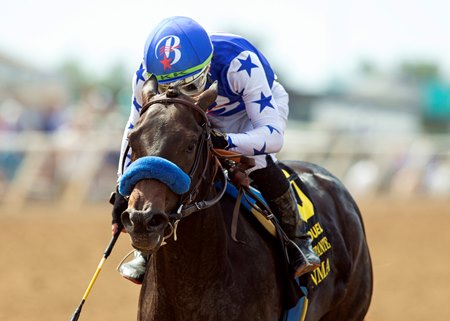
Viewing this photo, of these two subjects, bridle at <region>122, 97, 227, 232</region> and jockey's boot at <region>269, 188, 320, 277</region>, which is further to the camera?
jockey's boot at <region>269, 188, 320, 277</region>

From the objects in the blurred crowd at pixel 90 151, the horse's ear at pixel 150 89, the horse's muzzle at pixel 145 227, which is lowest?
the blurred crowd at pixel 90 151

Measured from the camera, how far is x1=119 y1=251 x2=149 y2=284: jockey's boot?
16.0ft

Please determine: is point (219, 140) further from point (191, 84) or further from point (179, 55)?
point (179, 55)

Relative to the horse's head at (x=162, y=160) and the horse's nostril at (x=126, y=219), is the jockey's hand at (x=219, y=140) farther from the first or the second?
the horse's nostril at (x=126, y=219)

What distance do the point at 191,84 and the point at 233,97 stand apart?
0.50 metres

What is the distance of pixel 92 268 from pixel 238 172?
623 cm

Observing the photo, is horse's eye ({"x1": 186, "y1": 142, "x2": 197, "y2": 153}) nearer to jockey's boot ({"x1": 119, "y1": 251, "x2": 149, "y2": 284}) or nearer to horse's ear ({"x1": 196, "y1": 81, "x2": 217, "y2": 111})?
horse's ear ({"x1": 196, "y1": 81, "x2": 217, "y2": 111})

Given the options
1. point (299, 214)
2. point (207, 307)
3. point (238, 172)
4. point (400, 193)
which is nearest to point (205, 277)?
point (207, 307)

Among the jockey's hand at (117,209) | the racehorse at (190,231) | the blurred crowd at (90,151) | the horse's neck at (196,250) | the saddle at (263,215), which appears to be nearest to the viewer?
the racehorse at (190,231)

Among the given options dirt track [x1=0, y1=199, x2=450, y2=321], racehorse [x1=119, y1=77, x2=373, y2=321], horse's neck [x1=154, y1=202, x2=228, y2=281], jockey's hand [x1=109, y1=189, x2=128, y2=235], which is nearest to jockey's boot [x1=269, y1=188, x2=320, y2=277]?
racehorse [x1=119, y1=77, x2=373, y2=321]

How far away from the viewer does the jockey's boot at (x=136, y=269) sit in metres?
4.88

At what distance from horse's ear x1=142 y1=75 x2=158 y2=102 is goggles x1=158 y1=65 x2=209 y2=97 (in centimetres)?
7

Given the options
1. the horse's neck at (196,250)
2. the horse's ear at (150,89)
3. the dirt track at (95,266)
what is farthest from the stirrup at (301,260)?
the dirt track at (95,266)

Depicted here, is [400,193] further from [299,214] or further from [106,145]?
[299,214]
